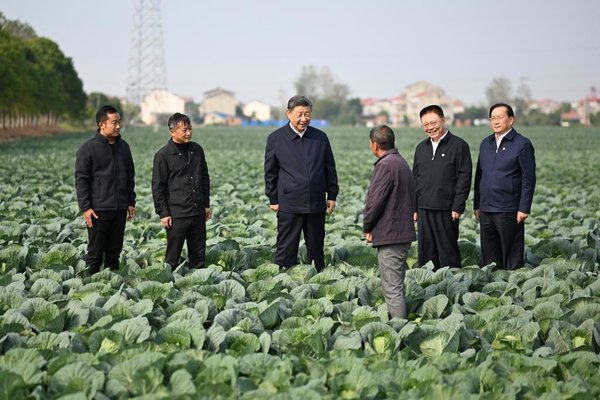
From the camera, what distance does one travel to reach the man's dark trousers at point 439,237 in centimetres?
689

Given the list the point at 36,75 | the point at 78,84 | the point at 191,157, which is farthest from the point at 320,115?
the point at 191,157

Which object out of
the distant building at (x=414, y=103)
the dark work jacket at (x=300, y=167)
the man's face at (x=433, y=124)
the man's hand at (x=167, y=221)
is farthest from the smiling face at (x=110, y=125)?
the distant building at (x=414, y=103)

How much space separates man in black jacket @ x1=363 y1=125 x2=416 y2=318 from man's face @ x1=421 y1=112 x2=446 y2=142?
1249 millimetres

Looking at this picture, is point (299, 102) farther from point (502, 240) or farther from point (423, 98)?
point (423, 98)

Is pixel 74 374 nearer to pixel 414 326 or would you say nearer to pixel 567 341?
pixel 414 326

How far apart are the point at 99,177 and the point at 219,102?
173417mm

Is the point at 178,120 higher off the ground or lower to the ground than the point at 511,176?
higher

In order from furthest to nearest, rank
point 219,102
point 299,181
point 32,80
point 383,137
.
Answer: point 219,102
point 32,80
point 299,181
point 383,137

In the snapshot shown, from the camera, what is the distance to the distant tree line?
1827 inches

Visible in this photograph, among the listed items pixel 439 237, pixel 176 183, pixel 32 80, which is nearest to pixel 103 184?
pixel 176 183

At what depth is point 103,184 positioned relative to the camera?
6.62 meters

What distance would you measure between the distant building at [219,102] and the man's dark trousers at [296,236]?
17079cm

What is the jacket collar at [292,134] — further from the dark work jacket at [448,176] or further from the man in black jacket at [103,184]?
the man in black jacket at [103,184]

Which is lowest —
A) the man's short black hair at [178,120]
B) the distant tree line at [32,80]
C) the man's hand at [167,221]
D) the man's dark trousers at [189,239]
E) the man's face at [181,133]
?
the man's dark trousers at [189,239]
